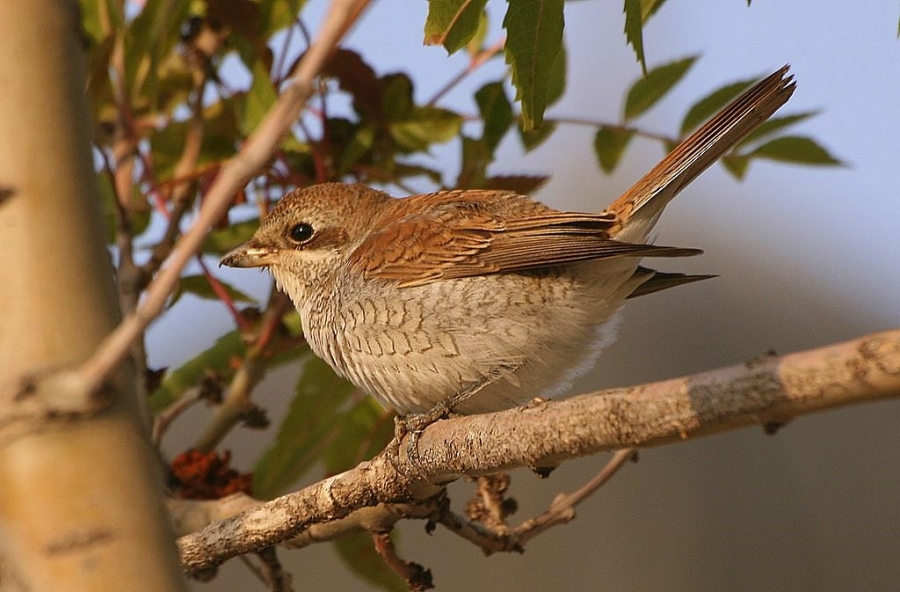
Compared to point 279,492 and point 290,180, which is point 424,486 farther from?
point 290,180

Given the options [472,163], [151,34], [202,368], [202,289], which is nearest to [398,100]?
[472,163]

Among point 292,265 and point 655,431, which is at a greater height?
point 292,265

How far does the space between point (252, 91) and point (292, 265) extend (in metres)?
0.74

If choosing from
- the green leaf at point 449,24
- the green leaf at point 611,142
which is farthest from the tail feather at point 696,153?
the green leaf at point 449,24

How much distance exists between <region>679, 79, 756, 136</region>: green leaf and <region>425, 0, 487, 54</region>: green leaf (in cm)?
143

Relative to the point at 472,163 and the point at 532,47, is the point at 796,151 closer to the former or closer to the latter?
the point at 472,163

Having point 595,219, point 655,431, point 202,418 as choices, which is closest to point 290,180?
point 595,219

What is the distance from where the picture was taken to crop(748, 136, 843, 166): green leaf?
3295mm

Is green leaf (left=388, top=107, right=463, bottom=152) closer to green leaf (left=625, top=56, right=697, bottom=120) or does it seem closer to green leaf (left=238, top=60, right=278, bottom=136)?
green leaf (left=238, top=60, right=278, bottom=136)

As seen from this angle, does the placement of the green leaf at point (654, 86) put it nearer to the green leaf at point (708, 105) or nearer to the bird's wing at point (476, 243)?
the green leaf at point (708, 105)

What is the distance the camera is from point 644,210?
321 centimetres

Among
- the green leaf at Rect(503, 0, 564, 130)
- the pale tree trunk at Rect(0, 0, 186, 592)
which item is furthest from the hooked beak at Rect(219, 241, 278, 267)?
the pale tree trunk at Rect(0, 0, 186, 592)

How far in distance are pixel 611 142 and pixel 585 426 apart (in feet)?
6.02

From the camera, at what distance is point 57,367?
1275mm
